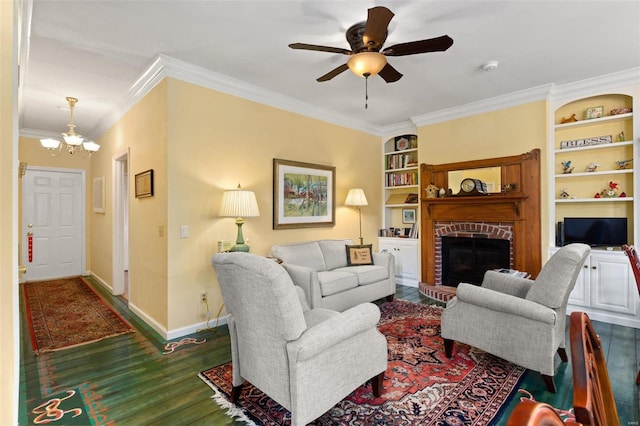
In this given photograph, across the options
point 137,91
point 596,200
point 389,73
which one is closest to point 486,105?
point 596,200

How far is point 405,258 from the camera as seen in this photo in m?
5.24

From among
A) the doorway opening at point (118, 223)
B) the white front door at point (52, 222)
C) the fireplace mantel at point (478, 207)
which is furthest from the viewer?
the white front door at point (52, 222)

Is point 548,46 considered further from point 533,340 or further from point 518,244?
point 533,340

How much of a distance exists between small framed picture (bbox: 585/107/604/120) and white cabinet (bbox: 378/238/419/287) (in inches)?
105

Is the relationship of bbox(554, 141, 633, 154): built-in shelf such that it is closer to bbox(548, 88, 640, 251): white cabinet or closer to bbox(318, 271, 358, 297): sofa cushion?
bbox(548, 88, 640, 251): white cabinet

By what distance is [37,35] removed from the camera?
267 centimetres

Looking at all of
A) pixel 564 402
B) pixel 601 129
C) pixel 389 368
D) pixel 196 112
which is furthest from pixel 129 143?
pixel 601 129

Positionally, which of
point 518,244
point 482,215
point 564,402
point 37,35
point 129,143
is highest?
point 37,35

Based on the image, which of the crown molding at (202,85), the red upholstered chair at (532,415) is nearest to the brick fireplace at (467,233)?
the crown molding at (202,85)

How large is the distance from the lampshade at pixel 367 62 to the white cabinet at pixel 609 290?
10.7 feet

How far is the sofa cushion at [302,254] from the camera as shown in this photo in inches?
151

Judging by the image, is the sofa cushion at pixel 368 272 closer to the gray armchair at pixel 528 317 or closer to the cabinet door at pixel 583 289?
the gray armchair at pixel 528 317

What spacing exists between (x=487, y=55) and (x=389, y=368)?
301cm

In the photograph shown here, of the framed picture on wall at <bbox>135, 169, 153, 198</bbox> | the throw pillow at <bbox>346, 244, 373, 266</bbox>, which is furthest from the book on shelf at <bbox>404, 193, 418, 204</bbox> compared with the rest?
the framed picture on wall at <bbox>135, 169, 153, 198</bbox>
